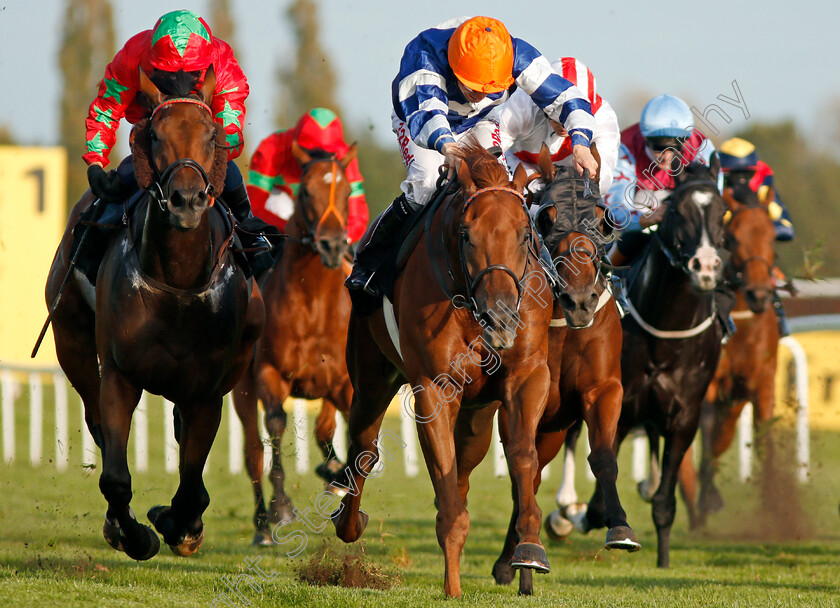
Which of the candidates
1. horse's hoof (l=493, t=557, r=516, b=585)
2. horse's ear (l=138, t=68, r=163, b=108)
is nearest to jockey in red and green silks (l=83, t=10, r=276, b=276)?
horse's ear (l=138, t=68, r=163, b=108)

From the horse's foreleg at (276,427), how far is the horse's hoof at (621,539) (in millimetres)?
2927

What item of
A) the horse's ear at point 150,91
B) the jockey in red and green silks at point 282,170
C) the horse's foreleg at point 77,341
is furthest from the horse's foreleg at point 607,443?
the jockey in red and green silks at point 282,170

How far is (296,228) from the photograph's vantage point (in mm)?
7719

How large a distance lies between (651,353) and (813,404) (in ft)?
28.6

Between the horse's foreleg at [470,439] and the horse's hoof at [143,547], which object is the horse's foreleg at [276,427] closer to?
the horse's foreleg at [470,439]

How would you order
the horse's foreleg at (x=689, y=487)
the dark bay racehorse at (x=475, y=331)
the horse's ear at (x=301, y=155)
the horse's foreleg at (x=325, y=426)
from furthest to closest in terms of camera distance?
the horse's foreleg at (x=689, y=487) < the horse's ear at (x=301, y=155) < the horse's foreleg at (x=325, y=426) < the dark bay racehorse at (x=475, y=331)

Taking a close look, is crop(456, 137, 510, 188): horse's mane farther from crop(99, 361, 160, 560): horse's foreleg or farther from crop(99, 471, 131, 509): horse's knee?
crop(99, 471, 131, 509): horse's knee

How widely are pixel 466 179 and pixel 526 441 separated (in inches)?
42.3

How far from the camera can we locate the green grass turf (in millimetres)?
4586

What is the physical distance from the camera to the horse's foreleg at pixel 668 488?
A: 6.55 meters

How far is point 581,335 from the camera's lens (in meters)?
5.31

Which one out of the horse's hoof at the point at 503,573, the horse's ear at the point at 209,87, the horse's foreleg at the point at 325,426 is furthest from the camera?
the horse's foreleg at the point at 325,426

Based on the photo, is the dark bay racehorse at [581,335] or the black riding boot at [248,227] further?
the black riding boot at [248,227]

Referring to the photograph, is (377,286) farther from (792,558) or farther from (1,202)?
(1,202)
